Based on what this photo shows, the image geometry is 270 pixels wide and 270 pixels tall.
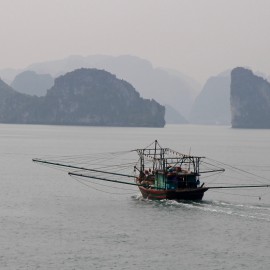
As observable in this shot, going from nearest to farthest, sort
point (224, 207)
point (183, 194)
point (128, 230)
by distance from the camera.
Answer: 1. point (128, 230)
2. point (224, 207)
3. point (183, 194)

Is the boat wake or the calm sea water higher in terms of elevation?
the boat wake

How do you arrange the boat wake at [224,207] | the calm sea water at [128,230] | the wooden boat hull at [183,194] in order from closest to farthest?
the calm sea water at [128,230]
the boat wake at [224,207]
the wooden boat hull at [183,194]

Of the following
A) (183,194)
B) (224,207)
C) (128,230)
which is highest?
(183,194)

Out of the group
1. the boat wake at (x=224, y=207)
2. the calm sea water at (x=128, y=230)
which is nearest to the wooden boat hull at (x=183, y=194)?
the boat wake at (x=224, y=207)

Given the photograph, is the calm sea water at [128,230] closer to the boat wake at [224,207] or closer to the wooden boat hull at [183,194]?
the boat wake at [224,207]

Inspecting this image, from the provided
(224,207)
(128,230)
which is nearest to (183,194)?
(224,207)

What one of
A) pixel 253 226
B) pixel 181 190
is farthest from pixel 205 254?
pixel 181 190

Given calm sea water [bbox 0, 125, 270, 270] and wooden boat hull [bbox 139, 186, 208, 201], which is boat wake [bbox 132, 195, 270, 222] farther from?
wooden boat hull [bbox 139, 186, 208, 201]

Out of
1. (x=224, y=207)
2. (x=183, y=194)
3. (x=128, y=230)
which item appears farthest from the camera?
(x=183, y=194)

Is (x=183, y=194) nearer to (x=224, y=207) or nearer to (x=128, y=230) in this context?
(x=224, y=207)

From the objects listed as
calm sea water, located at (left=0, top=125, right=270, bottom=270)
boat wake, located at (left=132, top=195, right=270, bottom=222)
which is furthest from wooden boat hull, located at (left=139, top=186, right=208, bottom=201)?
calm sea water, located at (left=0, top=125, right=270, bottom=270)

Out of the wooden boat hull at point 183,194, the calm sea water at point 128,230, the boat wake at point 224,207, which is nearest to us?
the calm sea water at point 128,230

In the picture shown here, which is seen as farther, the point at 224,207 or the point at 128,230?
the point at 224,207

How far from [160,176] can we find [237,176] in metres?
42.7
